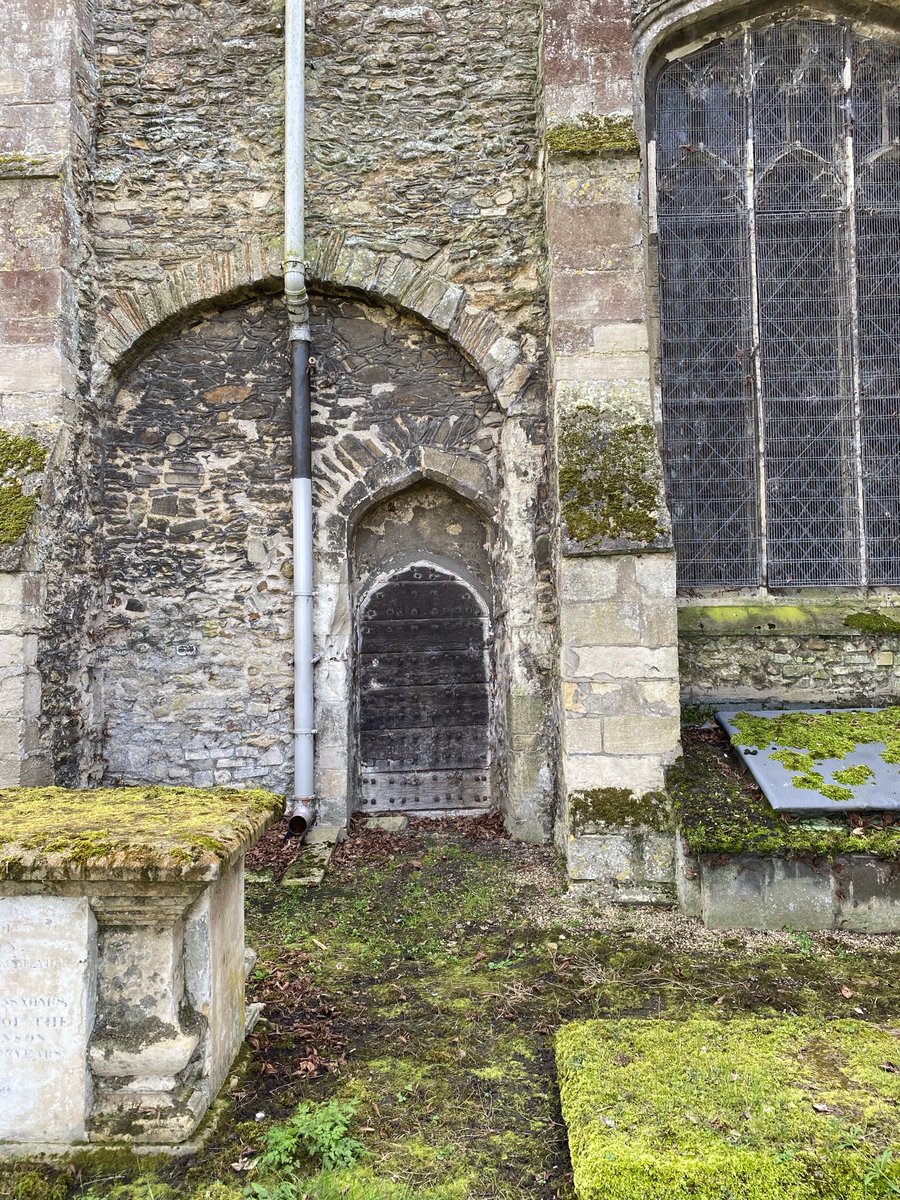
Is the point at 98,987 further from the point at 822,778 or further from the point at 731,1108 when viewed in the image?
the point at 822,778

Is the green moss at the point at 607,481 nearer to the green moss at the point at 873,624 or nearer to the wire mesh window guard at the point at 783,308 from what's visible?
the wire mesh window guard at the point at 783,308

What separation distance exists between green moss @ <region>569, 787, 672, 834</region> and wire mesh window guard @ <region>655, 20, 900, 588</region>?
203 centimetres

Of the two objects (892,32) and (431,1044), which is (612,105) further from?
(431,1044)

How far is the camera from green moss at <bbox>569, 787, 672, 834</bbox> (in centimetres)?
473

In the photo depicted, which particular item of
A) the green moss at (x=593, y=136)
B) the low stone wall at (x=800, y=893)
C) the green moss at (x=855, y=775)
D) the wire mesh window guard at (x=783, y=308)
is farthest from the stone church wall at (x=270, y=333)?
the green moss at (x=855, y=775)

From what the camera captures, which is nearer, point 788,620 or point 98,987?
point 98,987

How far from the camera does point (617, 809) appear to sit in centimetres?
475

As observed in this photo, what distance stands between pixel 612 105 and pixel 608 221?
0.89 m

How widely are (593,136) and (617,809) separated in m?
4.53

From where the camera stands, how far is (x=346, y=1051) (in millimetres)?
3195

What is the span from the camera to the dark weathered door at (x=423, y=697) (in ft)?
20.9

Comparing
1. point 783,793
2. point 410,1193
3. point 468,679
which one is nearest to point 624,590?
point 783,793

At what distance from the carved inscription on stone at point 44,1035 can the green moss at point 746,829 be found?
124 inches

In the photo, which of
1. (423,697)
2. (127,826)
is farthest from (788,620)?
(127,826)
